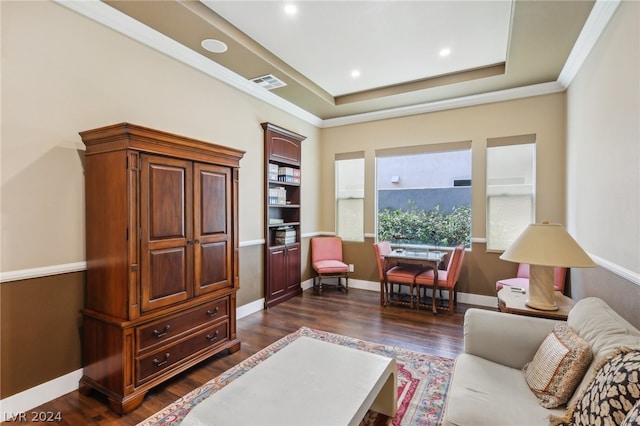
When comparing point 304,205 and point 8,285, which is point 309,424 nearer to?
point 8,285

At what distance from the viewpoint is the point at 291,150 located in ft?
15.8

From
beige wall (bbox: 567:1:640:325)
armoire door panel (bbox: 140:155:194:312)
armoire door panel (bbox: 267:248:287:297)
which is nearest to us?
beige wall (bbox: 567:1:640:325)

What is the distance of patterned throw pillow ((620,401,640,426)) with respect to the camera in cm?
90

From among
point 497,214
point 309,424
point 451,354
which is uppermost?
point 497,214

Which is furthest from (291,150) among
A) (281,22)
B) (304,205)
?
(281,22)

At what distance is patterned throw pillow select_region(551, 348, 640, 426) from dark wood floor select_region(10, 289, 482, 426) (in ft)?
5.92

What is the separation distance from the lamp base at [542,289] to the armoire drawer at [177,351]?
264 centimetres

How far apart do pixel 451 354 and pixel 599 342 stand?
1.67 m

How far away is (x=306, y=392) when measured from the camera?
64.8 inches

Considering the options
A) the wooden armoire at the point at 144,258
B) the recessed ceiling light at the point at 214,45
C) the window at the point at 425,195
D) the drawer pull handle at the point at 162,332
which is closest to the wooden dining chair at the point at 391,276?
the window at the point at 425,195

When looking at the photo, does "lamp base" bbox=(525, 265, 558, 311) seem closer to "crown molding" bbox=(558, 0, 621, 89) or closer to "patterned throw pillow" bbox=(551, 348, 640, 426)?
"patterned throw pillow" bbox=(551, 348, 640, 426)

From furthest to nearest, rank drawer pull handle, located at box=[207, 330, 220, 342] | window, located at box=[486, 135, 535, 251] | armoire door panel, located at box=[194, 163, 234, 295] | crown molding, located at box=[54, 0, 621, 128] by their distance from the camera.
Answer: window, located at box=[486, 135, 535, 251]
drawer pull handle, located at box=[207, 330, 220, 342]
armoire door panel, located at box=[194, 163, 234, 295]
crown molding, located at box=[54, 0, 621, 128]

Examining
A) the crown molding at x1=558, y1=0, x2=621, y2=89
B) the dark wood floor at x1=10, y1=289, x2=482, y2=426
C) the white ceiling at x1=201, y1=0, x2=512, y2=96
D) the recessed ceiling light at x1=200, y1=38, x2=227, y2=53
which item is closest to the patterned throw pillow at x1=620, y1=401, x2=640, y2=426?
the dark wood floor at x1=10, y1=289, x2=482, y2=426

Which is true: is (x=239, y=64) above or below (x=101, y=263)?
above
